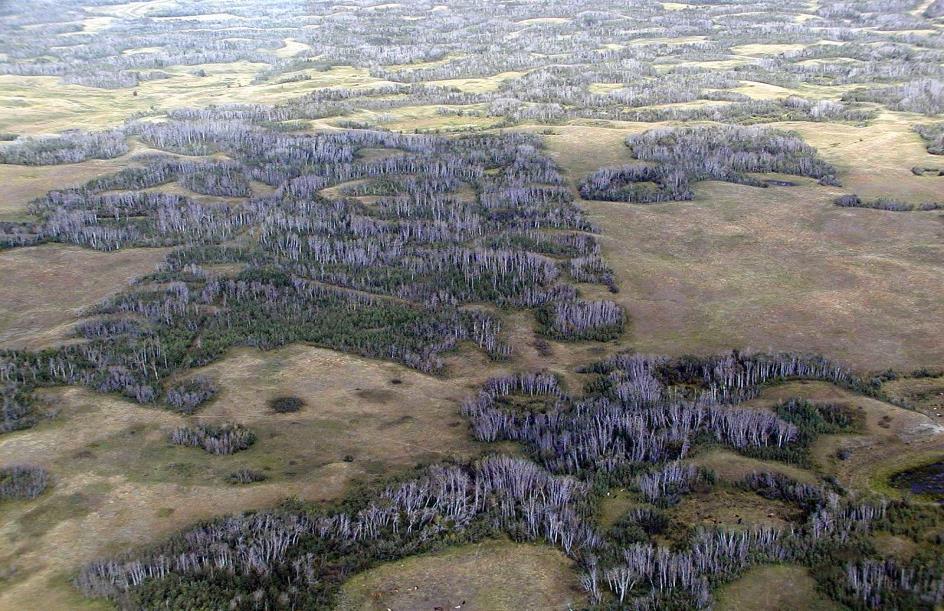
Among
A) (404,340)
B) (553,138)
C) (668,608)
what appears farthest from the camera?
(553,138)

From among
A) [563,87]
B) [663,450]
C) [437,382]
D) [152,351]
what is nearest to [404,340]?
[437,382]

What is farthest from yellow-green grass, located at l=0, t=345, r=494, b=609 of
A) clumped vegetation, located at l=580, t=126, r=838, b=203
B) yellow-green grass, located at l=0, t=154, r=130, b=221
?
yellow-green grass, located at l=0, t=154, r=130, b=221

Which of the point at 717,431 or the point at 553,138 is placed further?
the point at 553,138

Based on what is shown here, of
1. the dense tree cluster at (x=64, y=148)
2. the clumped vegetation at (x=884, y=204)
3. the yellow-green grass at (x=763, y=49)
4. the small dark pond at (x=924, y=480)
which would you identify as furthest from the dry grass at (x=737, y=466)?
the yellow-green grass at (x=763, y=49)

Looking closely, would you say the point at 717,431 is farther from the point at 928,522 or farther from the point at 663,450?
the point at 928,522

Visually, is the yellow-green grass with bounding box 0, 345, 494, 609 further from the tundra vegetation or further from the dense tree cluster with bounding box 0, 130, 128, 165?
the dense tree cluster with bounding box 0, 130, 128, 165
